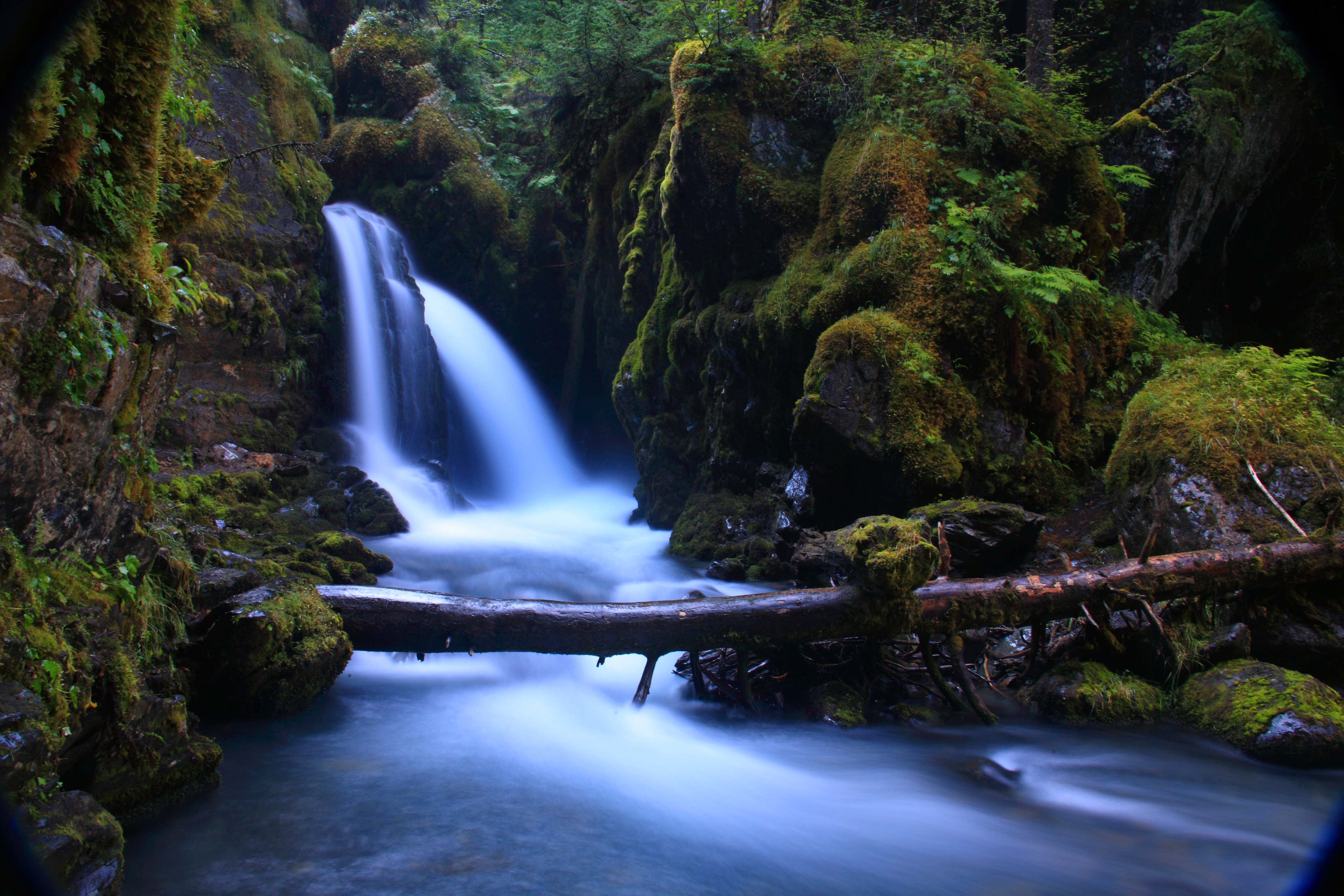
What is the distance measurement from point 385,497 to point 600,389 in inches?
309

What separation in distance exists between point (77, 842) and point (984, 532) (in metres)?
5.95

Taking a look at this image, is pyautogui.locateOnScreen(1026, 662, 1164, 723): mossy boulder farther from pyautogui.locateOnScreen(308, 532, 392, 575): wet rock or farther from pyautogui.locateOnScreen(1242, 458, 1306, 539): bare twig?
pyautogui.locateOnScreen(308, 532, 392, 575): wet rock

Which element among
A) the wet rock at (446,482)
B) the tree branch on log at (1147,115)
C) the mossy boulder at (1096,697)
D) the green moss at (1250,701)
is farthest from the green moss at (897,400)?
the wet rock at (446,482)

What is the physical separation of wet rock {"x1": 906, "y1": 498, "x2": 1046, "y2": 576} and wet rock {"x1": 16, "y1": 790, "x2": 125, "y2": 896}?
540 centimetres

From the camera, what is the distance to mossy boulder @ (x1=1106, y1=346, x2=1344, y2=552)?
204 inches

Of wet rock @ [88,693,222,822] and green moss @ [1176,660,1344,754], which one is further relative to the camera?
green moss @ [1176,660,1344,754]

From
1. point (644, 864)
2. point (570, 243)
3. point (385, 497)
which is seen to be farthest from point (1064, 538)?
point (570, 243)

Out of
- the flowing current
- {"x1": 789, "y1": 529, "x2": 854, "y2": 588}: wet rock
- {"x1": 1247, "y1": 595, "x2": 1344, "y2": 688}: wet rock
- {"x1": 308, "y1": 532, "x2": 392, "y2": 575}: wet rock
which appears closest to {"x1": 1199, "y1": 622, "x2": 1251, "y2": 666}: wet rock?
{"x1": 1247, "y1": 595, "x2": 1344, "y2": 688}: wet rock

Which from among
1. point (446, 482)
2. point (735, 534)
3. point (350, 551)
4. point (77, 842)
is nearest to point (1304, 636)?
point (735, 534)

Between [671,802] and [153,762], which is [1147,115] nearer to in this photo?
[671,802]

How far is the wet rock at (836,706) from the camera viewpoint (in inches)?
193

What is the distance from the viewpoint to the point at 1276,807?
357cm

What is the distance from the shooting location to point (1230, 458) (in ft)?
17.8

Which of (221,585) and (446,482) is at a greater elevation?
(446,482)
